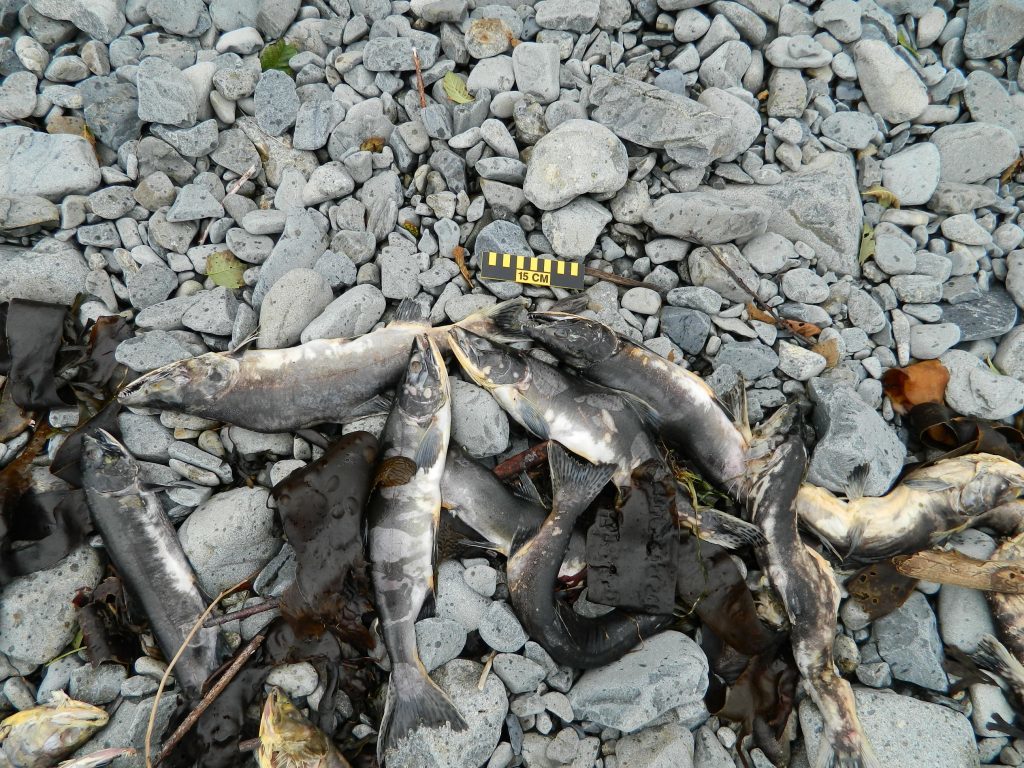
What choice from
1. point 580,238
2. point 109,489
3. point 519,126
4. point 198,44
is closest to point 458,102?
point 519,126

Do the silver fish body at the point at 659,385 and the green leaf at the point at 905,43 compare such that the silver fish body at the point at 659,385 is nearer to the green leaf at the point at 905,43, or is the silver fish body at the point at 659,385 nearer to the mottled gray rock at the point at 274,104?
the mottled gray rock at the point at 274,104

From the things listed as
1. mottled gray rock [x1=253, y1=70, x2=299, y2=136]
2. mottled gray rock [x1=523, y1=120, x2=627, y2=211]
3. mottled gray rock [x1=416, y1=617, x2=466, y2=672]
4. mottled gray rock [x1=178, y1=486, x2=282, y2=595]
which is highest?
mottled gray rock [x1=253, y1=70, x2=299, y2=136]

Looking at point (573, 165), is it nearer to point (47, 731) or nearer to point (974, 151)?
point (974, 151)

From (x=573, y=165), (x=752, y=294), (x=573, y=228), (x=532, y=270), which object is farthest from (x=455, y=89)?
(x=752, y=294)

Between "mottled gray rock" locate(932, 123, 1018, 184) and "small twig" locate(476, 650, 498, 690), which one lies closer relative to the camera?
"small twig" locate(476, 650, 498, 690)

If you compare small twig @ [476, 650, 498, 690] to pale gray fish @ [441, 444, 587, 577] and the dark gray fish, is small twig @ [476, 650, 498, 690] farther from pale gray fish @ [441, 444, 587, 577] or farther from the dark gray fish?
pale gray fish @ [441, 444, 587, 577]

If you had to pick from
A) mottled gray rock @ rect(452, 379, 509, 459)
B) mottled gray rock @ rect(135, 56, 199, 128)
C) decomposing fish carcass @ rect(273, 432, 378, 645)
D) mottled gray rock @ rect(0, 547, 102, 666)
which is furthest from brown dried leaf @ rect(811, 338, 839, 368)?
mottled gray rock @ rect(0, 547, 102, 666)
